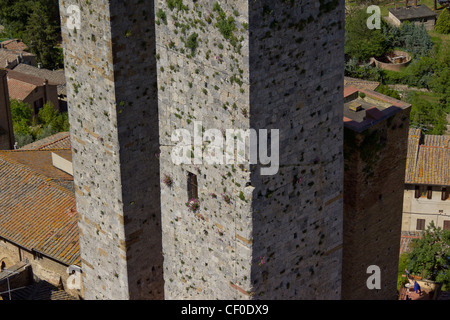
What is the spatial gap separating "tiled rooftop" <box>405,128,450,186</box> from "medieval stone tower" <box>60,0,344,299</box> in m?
27.7

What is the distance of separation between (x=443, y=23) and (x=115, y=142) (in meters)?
78.0

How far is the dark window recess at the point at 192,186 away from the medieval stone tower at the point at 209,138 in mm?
29

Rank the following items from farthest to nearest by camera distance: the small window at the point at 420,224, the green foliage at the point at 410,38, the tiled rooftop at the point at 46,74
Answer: the green foliage at the point at 410,38
the tiled rooftop at the point at 46,74
the small window at the point at 420,224

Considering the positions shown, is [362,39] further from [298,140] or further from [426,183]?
[298,140]

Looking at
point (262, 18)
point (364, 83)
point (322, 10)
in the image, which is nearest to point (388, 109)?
point (322, 10)

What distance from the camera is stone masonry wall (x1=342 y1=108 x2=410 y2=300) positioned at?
23.1 metres

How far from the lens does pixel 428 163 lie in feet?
159

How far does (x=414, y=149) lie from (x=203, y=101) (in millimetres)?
32737

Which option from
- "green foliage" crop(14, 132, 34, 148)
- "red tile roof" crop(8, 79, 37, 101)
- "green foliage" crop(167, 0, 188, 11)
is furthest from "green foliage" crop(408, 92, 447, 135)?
"green foliage" crop(167, 0, 188, 11)

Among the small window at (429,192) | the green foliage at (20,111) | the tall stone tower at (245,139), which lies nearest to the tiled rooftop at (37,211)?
the tall stone tower at (245,139)

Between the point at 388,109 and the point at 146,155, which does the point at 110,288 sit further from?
the point at 388,109

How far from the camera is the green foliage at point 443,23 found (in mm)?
92375

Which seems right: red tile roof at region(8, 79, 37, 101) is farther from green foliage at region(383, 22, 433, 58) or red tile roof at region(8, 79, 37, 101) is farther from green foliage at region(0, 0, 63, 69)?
green foliage at region(383, 22, 433, 58)

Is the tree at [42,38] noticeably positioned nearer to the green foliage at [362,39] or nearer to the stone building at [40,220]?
the green foliage at [362,39]
